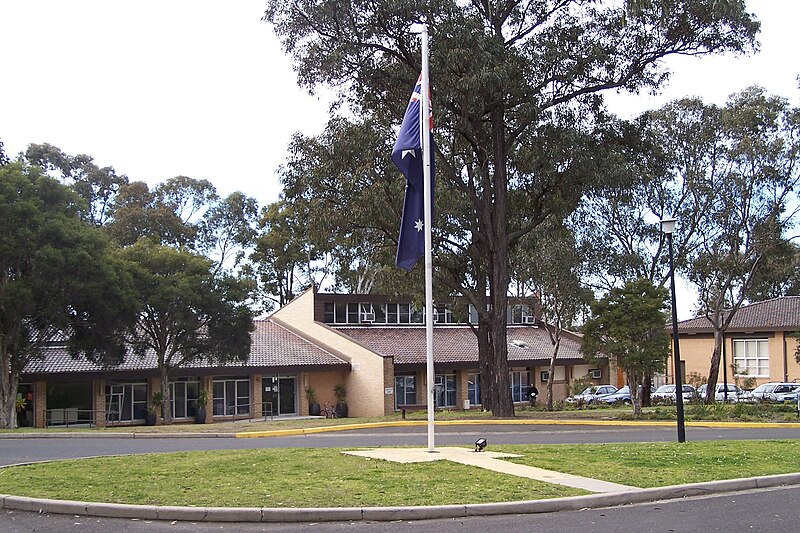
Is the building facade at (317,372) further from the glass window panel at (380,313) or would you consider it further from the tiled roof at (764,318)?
the tiled roof at (764,318)

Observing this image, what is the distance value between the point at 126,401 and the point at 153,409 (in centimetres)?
164

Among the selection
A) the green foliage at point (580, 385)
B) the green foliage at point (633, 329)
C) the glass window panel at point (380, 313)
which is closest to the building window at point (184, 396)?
the glass window panel at point (380, 313)

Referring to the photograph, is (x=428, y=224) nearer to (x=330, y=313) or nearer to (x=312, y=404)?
(x=312, y=404)

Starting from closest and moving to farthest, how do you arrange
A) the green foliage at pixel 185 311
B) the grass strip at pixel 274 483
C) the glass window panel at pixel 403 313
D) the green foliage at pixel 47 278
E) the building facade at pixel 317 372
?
the grass strip at pixel 274 483, the green foliage at pixel 47 278, the green foliage at pixel 185 311, the building facade at pixel 317 372, the glass window panel at pixel 403 313

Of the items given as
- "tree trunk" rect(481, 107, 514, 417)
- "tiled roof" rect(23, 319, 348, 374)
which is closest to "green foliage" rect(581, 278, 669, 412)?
"tree trunk" rect(481, 107, 514, 417)

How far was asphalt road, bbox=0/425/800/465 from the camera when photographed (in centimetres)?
2014

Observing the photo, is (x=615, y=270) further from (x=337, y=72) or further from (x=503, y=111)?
(x=337, y=72)

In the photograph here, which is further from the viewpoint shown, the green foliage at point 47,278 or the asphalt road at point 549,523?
the green foliage at point 47,278

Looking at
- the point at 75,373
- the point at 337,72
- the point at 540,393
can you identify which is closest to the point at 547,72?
the point at 337,72

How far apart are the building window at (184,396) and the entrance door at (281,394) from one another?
3890 mm

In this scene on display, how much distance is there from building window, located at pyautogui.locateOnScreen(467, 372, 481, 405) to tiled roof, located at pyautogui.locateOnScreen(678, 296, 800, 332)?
13457 mm

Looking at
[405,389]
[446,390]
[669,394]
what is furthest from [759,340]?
[405,389]

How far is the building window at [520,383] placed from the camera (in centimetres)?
5484

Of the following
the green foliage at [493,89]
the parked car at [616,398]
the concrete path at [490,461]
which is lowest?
the parked car at [616,398]
